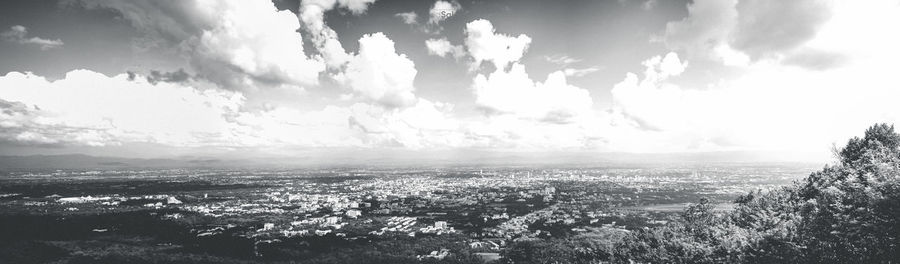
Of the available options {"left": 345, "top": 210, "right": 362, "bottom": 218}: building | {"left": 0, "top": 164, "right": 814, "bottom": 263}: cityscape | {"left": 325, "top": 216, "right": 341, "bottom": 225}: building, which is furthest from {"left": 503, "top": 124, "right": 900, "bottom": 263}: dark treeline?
{"left": 345, "top": 210, "right": 362, "bottom": 218}: building

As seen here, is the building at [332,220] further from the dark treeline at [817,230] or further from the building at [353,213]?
the dark treeline at [817,230]

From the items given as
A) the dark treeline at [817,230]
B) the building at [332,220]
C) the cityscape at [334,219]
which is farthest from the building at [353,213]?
the dark treeline at [817,230]

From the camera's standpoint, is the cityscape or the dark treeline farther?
the cityscape

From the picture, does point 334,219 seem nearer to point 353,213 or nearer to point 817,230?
point 353,213

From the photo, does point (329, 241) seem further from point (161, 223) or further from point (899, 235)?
point (899, 235)

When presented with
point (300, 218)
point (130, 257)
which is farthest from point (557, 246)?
point (130, 257)

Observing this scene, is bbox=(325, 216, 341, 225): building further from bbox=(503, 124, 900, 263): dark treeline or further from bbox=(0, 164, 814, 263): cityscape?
bbox=(503, 124, 900, 263): dark treeline

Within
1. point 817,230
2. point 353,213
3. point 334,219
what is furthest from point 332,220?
point 817,230

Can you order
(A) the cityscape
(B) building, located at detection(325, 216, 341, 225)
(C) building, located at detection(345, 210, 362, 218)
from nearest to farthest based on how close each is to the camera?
(A) the cityscape → (B) building, located at detection(325, 216, 341, 225) → (C) building, located at detection(345, 210, 362, 218)
